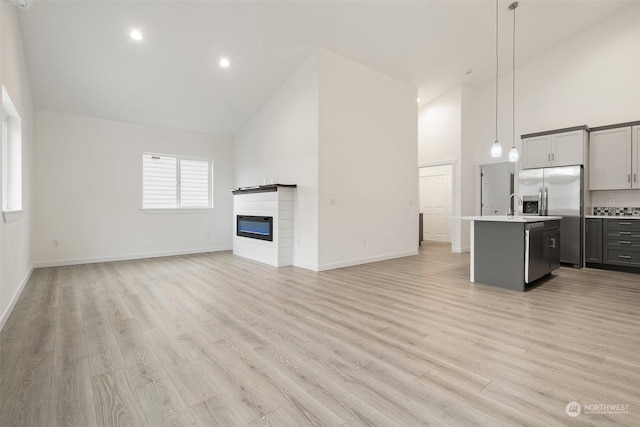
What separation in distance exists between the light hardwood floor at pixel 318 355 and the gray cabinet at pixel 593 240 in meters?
1.37

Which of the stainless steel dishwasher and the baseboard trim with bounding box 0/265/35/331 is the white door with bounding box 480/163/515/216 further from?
the baseboard trim with bounding box 0/265/35/331

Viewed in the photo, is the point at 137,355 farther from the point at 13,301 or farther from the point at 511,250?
the point at 511,250

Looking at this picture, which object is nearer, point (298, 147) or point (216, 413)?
point (216, 413)

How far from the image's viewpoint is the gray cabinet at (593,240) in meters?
5.41

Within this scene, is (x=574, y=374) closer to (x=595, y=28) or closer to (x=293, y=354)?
(x=293, y=354)

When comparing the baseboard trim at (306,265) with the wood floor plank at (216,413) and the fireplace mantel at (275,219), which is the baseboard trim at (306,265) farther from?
the wood floor plank at (216,413)

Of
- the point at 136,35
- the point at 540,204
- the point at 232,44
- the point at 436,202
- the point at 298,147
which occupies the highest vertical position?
the point at 232,44

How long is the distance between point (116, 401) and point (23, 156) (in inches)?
172

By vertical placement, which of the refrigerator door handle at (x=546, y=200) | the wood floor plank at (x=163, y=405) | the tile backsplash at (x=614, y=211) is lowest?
the wood floor plank at (x=163, y=405)

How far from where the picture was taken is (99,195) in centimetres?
606

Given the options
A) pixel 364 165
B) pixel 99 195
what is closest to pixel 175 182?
pixel 99 195

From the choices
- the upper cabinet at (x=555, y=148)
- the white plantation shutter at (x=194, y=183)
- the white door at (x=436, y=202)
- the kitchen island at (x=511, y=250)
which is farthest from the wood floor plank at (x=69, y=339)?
the white door at (x=436, y=202)

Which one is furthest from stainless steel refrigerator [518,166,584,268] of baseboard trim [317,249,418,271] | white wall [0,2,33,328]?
white wall [0,2,33,328]

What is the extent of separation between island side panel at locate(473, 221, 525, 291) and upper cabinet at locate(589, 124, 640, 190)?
3109 millimetres
